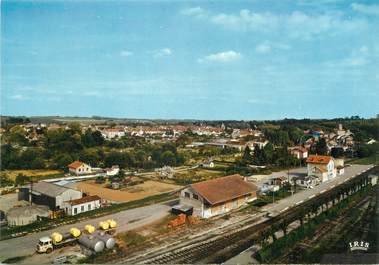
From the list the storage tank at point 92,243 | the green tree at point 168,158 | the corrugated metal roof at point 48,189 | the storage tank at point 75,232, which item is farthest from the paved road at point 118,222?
the green tree at point 168,158

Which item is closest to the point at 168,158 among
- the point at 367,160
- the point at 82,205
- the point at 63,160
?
the point at 63,160

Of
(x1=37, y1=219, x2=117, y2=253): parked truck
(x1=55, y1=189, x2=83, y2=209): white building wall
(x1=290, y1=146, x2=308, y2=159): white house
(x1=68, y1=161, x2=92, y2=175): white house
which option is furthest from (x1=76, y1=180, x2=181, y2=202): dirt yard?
(x1=290, y1=146, x2=308, y2=159): white house

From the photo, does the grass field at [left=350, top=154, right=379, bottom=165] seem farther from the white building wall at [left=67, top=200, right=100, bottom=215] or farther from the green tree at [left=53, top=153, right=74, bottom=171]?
the green tree at [left=53, top=153, right=74, bottom=171]

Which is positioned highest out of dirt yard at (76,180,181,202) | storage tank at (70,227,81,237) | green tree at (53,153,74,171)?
green tree at (53,153,74,171)

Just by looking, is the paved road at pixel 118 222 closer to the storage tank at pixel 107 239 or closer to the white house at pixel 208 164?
the storage tank at pixel 107 239

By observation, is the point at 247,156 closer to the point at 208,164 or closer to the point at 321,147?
the point at 208,164

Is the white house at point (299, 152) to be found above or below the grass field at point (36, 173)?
above
